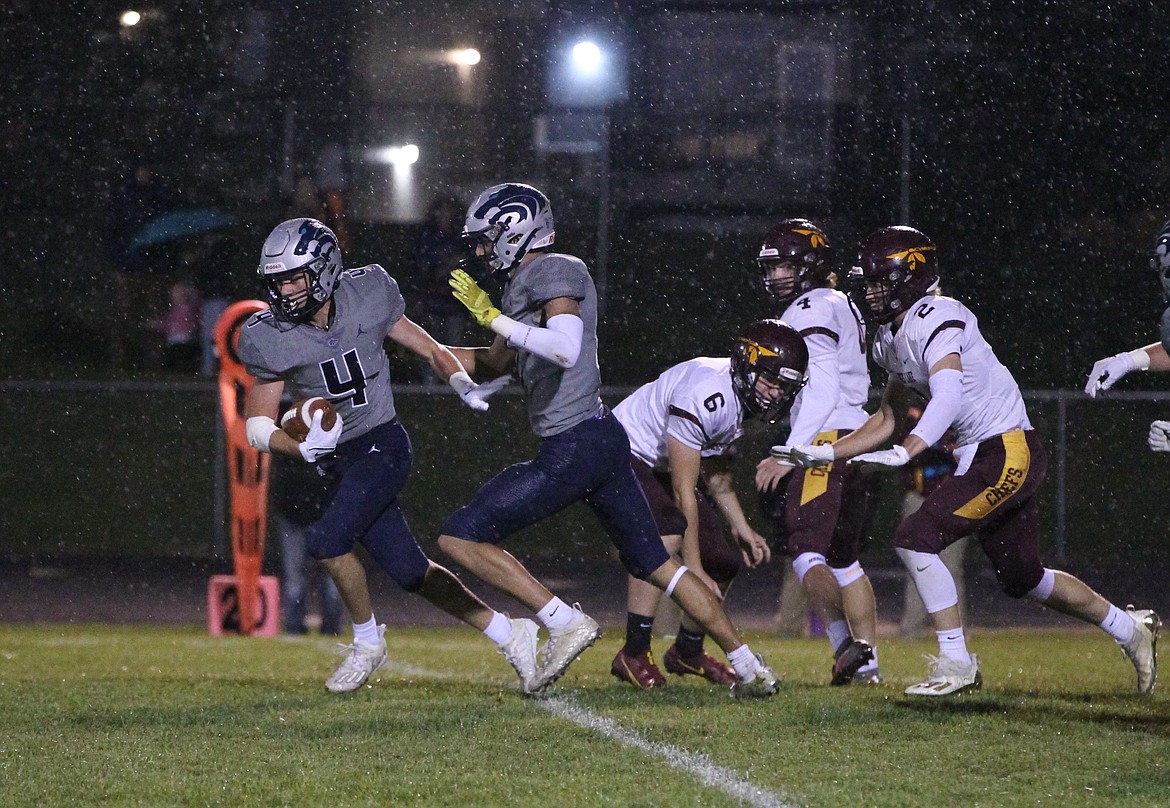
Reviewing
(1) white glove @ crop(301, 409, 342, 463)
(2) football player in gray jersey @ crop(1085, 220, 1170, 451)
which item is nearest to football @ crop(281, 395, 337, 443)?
(1) white glove @ crop(301, 409, 342, 463)

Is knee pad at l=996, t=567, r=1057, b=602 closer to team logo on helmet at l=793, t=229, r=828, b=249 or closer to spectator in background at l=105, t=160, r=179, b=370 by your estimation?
team logo on helmet at l=793, t=229, r=828, b=249

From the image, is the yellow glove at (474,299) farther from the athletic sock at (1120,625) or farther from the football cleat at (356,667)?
the athletic sock at (1120,625)

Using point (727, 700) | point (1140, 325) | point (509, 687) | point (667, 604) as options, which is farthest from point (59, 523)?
point (1140, 325)

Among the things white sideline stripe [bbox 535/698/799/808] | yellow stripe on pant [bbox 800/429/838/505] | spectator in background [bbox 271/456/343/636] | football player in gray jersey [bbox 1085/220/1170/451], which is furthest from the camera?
spectator in background [bbox 271/456/343/636]

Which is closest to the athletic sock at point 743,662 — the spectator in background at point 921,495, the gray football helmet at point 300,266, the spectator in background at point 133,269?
the gray football helmet at point 300,266

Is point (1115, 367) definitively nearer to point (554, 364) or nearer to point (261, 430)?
point (554, 364)

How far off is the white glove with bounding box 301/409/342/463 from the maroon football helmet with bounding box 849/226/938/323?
75.0 inches

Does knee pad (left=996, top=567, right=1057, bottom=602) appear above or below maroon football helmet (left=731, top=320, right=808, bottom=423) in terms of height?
below

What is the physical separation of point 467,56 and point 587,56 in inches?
54.1

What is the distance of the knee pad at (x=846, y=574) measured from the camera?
5.58 meters

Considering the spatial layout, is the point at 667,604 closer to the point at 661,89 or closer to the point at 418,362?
the point at 418,362

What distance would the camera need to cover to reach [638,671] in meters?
5.43

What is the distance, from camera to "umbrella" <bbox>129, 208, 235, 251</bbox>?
13.9 metres

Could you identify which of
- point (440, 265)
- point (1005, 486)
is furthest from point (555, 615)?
point (440, 265)
